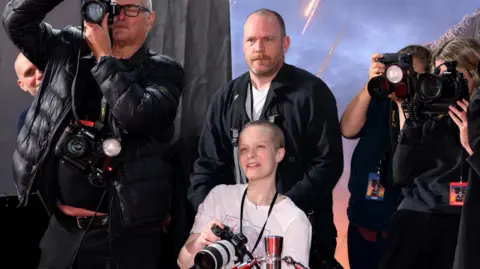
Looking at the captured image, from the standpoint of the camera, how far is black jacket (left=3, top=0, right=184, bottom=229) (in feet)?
6.95

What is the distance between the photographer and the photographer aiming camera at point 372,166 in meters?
2.54

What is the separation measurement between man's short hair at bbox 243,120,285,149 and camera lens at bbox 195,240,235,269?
2.39ft

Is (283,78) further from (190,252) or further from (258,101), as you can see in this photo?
(190,252)

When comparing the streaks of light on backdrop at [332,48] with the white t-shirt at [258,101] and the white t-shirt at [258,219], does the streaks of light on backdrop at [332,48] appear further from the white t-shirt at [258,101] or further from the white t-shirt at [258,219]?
the white t-shirt at [258,219]

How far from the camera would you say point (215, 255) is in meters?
1.53

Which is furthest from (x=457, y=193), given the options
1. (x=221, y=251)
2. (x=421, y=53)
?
(x=221, y=251)

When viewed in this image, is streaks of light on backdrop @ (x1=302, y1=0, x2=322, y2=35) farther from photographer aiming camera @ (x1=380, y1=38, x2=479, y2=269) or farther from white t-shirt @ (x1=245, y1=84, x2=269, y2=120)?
photographer aiming camera @ (x1=380, y1=38, x2=479, y2=269)

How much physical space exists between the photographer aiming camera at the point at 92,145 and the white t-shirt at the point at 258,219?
19 centimetres

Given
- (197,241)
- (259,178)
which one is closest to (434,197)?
(259,178)

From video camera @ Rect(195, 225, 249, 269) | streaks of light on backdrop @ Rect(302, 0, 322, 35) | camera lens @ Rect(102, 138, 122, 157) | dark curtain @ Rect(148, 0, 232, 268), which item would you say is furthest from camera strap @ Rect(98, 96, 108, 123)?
streaks of light on backdrop @ Rect(302, 0, 322, 35)

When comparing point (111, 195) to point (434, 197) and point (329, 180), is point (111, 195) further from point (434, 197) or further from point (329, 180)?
point (434, 197)

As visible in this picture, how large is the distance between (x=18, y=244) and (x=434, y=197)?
192 cm

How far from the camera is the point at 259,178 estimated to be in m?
2.19

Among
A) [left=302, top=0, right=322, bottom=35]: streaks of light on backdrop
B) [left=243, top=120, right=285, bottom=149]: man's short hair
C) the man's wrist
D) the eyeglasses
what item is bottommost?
[left=243, top=120, right=285, bottom=149]: man's short hair
